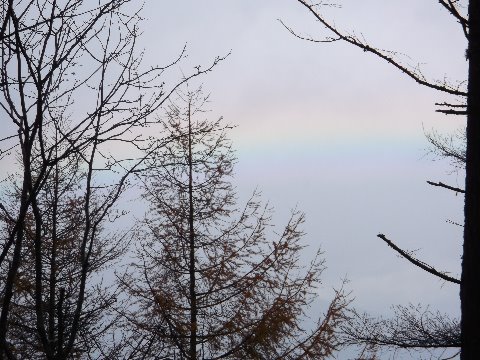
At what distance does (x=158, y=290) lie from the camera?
8.43 metres

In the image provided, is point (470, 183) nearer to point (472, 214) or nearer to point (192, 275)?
point (472, 214)

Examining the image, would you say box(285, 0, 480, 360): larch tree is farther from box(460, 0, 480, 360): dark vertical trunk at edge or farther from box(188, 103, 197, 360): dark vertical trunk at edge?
box(188, 103, 197, 360): dark vertical trunk at edge

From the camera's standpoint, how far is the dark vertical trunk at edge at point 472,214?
280cm

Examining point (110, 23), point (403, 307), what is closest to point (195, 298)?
point (403, 307)

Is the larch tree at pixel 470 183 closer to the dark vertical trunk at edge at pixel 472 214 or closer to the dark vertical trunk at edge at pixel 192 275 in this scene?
the dark vertical trunk at edge at pixel 472 214

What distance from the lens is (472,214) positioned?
9.46ft

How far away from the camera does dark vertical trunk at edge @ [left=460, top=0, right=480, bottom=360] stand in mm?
2803

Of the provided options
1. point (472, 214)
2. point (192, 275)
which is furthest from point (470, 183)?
point (192, 275)

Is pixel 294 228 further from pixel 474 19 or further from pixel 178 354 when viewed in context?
pixel 474 19


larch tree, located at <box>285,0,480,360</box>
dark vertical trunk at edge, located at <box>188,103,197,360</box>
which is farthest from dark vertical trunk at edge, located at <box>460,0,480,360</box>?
dark vertical trunk at edge, located at <box>188,103,197,360</box>

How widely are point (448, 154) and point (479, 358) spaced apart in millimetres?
6640

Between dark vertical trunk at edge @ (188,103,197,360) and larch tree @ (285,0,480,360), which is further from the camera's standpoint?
dark vertical trunk at edge @ (188,103,197,360)

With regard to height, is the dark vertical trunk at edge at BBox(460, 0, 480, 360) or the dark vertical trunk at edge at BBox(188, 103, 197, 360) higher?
the dark vertical trunk at edge at BBox(188, 103, 197, 360)

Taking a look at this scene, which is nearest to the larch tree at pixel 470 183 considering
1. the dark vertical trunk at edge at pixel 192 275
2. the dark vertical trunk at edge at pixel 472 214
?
the dark vertical trunk at edge at pixel 472 214
